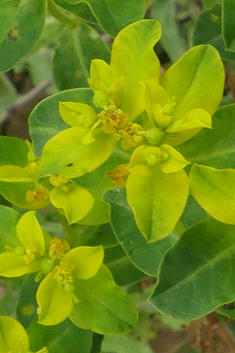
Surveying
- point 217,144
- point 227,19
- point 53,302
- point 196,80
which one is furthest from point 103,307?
point 227,19

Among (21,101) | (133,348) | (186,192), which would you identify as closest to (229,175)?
(186,192)

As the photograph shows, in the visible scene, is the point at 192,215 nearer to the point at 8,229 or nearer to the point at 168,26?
the point at 8,229

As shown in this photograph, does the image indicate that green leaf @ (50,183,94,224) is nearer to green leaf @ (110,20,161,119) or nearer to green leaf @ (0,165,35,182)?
green leaf @ (0,165,35,182)

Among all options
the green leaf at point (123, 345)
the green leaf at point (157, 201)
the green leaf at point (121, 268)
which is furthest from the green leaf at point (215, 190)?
the green leaf at point (123, 345)

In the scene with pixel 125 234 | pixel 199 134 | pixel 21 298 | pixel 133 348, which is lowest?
pixel 133 348

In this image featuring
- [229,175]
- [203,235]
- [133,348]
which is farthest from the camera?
[133,348]

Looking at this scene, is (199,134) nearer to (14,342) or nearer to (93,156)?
(93,156)
